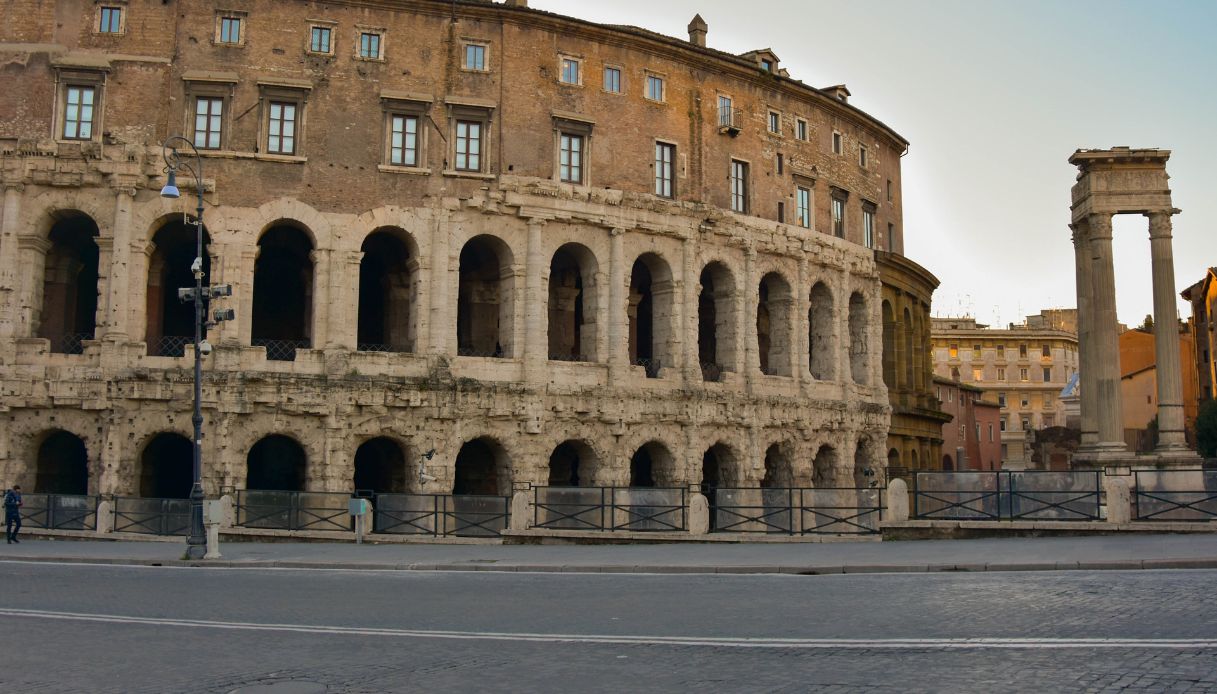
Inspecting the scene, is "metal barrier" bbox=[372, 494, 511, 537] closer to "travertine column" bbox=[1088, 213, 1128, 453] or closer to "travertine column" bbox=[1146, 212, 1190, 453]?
"travertine column" bbox=[1088, 213, 1128, 453]

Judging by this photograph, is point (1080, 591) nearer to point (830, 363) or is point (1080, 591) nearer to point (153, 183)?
point (153, 183)

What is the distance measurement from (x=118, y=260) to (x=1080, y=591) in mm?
26402

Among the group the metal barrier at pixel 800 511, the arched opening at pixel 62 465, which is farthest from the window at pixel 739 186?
the arched opening at pixel 62 465

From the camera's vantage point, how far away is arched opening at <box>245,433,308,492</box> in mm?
35156

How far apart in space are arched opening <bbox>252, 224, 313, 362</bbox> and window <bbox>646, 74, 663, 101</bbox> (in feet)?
40.3

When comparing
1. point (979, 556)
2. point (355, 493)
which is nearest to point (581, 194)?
point (355, 493)

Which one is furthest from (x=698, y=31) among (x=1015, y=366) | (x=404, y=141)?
(x=1015, y=366)

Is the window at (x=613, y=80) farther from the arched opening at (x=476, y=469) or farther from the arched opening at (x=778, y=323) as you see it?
the arched opening at (x=476, y=469)

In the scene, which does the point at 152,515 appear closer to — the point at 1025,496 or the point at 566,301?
the point at 566,301

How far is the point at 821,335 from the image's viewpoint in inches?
1702

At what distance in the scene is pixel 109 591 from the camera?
15516 millimetres

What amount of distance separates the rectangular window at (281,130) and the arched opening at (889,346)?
27.9 m

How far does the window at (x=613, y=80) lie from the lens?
3597 centimetres

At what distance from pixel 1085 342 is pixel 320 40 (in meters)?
23.8
